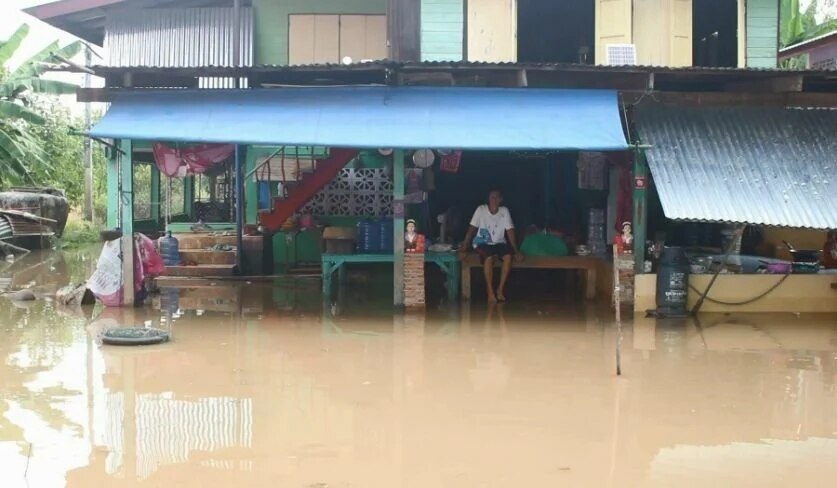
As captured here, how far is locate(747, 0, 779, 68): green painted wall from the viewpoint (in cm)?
1227

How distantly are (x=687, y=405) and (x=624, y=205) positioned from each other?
5.94 meters

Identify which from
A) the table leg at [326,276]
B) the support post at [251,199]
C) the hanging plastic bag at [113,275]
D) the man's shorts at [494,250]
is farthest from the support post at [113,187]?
the man's shorts at [494,250]

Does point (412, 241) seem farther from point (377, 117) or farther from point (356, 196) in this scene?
point (356, 196)

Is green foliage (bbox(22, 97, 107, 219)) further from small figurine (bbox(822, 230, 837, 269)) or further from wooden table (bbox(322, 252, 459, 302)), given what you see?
small figurine (bbox(822, 230, 837, 269))

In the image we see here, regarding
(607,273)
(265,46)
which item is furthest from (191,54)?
(607,273)

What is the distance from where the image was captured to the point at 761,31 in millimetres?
12289

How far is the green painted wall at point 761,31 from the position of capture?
1227 cm

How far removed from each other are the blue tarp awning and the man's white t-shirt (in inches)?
66.4

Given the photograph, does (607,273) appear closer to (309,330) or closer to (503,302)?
(503,302)

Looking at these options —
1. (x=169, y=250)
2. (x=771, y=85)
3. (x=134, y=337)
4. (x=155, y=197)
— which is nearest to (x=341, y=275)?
(x=169, y=250)

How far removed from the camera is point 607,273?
39.3ft

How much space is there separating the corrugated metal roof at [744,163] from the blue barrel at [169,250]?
8213mm

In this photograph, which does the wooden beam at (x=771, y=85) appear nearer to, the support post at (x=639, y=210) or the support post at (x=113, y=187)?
the support post at (x=639, y=210)

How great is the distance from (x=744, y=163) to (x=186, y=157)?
23.9 ft
